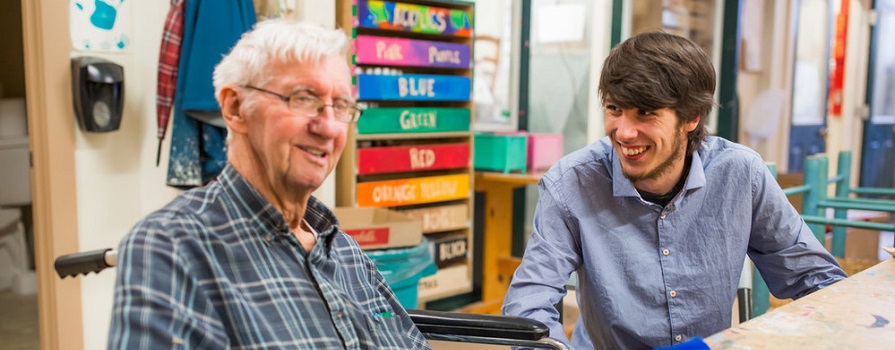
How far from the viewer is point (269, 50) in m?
1.16

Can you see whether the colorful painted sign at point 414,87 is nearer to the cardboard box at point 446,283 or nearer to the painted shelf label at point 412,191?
the painted shelf label at point 412,191

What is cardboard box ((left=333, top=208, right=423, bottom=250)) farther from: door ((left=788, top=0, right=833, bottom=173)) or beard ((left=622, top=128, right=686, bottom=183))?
door ((left=788, top=0, right=833, bottom=173))

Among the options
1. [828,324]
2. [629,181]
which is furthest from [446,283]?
[828,324]

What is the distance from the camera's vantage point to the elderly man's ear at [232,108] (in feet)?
3.88

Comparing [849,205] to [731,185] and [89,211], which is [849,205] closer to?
[731,185]

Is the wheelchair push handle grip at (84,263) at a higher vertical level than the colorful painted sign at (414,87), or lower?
lower

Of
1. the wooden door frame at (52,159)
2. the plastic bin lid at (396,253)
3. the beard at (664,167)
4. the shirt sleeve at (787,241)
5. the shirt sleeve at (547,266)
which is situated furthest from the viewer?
the plastic bin lid at (396,253)

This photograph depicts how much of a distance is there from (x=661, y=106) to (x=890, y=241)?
565cm

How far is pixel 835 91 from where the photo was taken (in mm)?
6504

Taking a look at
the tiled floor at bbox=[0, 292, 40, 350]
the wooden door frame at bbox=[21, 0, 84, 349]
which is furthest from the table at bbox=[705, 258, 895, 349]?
the tiled floor at bbox=[0, 292, 40, 350]

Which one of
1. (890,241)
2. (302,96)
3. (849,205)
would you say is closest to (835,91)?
(890,241)

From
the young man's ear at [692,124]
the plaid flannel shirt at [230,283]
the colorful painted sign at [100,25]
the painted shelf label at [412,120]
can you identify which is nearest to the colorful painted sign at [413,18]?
the painted shelf label at [412,120]

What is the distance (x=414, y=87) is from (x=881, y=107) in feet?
17.7

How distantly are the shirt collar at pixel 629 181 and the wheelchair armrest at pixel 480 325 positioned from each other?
1.35 ft
